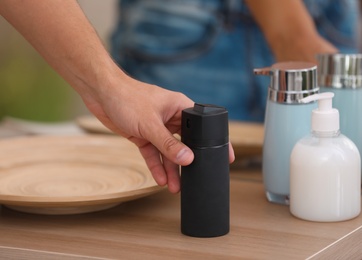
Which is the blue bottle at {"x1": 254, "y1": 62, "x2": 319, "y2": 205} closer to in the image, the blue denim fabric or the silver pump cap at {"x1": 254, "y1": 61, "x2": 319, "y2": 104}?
the silver pump cap at {"x1": 254, "y1": 61, "x2": 319, "y2": 104}

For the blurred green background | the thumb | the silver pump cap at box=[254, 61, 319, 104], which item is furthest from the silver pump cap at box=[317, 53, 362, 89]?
the blurred green background

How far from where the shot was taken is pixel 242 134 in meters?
1.53

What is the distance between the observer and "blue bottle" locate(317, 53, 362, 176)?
1211 mm

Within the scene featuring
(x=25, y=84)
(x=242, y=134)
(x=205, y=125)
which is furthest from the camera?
(x=25, y=84)

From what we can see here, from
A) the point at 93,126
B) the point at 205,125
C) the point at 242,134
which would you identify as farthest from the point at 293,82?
the point at 93,126

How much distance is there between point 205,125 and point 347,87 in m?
0.33

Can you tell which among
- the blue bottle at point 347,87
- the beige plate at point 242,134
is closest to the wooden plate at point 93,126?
the beige plate at point 242,134

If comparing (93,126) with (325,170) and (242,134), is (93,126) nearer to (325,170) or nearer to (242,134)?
(242,134)

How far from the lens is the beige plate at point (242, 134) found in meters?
1.36

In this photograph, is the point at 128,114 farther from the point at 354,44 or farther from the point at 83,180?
the point at 354,44

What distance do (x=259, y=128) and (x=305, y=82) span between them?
0.47 m

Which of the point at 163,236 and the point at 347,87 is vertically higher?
the point at 347,87

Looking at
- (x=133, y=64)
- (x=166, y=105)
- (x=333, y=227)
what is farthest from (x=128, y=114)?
(x=133, y=64)

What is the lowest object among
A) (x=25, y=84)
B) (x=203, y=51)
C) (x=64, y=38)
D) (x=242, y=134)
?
(x=25, y=84)
